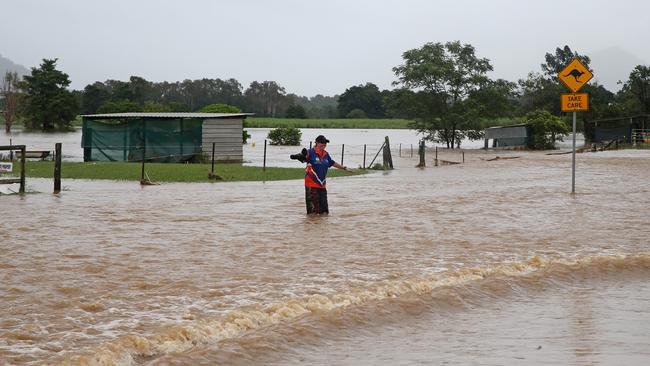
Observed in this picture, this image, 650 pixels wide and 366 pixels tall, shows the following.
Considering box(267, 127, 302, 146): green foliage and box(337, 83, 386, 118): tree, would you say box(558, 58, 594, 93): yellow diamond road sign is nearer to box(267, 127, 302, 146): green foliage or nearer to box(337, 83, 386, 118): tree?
box(267, 127, 302, 146): green foliage

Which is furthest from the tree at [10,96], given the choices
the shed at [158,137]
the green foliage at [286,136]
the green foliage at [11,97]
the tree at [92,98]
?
the shed at [158,137]

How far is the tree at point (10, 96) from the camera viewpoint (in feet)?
339

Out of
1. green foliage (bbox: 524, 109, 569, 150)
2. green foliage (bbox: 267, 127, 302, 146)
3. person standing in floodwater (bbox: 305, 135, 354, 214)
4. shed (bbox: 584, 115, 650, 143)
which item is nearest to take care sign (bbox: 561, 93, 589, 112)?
person standing in floodwater (bbox: 305, 135, 354, 214)

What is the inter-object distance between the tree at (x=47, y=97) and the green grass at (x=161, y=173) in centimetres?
7003

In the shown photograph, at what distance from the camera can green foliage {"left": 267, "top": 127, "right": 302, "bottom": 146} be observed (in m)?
69.4

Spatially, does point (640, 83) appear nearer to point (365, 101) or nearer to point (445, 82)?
point (445, 82)

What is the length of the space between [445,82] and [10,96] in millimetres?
65026

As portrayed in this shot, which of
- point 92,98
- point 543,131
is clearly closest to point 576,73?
point 543,131

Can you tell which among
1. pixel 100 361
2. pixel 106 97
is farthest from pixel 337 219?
pixel 106 97

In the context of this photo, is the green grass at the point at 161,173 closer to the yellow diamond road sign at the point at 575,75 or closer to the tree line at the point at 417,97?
the yellow diamond road sign at the point at 575,75

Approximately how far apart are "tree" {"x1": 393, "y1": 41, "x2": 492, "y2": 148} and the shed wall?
3089cm

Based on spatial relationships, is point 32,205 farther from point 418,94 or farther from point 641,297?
point 418,94

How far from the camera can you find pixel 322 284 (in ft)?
27.6

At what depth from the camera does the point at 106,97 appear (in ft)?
423
